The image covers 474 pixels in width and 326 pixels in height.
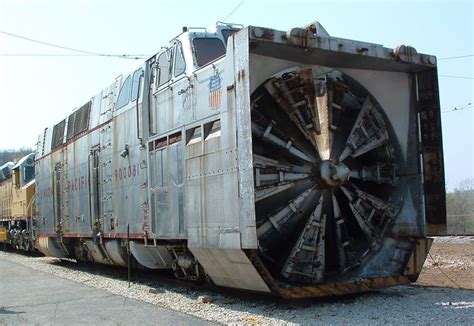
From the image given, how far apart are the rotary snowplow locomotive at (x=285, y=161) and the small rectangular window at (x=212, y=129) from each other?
1.2 inches

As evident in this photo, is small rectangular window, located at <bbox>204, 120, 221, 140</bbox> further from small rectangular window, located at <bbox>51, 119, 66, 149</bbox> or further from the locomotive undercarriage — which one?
the locomotive undercarriage

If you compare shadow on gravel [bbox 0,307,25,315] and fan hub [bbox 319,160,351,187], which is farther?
shadow on gravel [bbox 0,307,25,315]

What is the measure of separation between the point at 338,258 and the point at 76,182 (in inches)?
321

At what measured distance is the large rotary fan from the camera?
26.2ft

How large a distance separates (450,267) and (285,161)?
6.48 m

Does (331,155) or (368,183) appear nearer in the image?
(331,155)

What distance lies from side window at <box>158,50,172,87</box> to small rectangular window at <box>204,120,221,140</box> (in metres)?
1.93

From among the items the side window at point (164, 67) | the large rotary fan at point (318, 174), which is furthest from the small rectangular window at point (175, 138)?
the large rotary fan at point (318, 174)

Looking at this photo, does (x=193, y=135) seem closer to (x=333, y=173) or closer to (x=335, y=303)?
(x=333, y=173)

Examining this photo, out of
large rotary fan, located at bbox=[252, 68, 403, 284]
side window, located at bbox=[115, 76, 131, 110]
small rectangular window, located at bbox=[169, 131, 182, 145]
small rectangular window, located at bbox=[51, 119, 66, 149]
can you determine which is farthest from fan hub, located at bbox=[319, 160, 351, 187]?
small rectangular window, located at bbox=[51, 119, 66, 149]

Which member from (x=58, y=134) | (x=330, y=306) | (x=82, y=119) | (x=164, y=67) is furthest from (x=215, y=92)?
(x=58, y=134)

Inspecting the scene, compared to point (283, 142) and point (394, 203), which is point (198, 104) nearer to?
point (283, 142)

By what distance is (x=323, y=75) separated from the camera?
8367 millimetres

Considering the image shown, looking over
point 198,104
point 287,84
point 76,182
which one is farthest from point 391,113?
point 76,182
